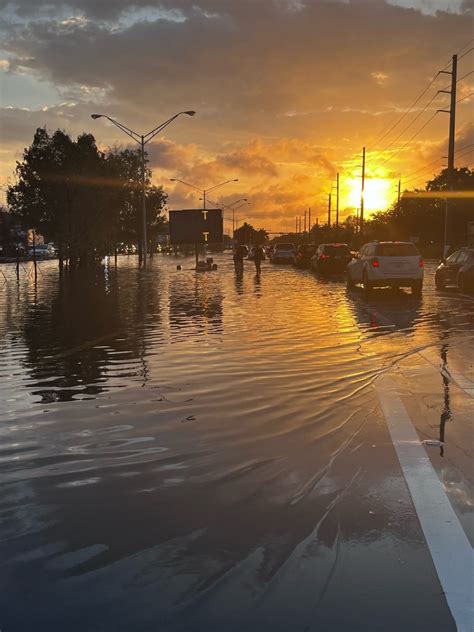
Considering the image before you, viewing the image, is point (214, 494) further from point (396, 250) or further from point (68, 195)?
point (68, 195)

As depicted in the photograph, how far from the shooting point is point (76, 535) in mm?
4145

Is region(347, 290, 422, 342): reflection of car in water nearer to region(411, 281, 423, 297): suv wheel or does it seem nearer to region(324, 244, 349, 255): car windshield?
region(411, 281, 423, 297): suv wheel

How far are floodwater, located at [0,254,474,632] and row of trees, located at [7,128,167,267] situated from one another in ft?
123

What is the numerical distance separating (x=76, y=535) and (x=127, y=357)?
703 cm

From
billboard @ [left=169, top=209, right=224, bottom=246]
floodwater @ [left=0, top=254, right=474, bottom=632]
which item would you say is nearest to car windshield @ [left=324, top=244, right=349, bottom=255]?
billboard @ [left=169, top=209, right=224, bottom=246]

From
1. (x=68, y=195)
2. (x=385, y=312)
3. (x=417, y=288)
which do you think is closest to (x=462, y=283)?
(x=417, y=288)

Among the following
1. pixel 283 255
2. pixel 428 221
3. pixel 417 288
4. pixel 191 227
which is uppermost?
pixel 428 221

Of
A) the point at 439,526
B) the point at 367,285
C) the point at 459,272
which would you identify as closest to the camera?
the point at 439,526

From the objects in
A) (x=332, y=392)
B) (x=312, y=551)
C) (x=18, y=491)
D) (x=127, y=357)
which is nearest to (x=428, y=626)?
(x=312, y=551)

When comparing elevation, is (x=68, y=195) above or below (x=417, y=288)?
above

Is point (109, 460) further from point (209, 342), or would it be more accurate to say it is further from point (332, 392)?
point (209, 342)

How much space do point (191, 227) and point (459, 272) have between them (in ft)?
139

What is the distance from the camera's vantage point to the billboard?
214 feet

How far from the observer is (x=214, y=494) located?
4.82m
